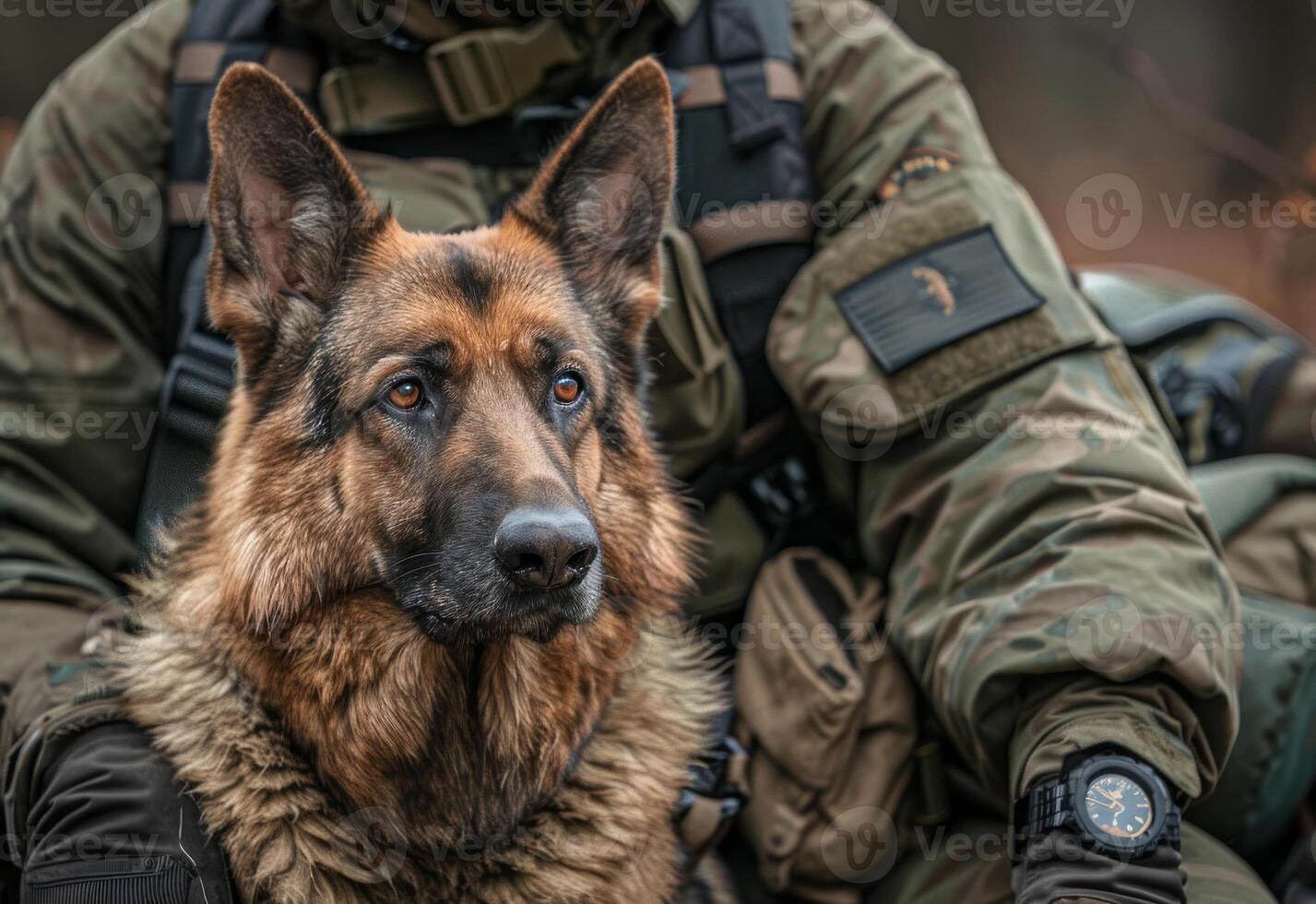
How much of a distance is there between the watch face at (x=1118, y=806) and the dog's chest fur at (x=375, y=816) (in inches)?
32.5

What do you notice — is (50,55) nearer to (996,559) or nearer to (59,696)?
(59,696)

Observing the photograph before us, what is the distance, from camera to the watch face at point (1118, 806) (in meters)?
2.08

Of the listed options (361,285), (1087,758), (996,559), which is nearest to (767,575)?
(996,559)

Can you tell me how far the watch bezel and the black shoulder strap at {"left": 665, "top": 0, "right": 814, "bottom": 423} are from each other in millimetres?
1219

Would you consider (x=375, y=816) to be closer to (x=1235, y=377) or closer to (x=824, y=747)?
(x=824, y=747)

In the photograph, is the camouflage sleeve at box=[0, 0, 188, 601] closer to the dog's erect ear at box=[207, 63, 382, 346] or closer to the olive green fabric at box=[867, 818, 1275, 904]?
the dog's erect ear at box=[207, 63, 382, 346]

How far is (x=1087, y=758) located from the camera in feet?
7.07

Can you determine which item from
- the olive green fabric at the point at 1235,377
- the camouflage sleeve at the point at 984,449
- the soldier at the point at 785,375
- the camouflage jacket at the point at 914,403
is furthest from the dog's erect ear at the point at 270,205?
the olive green fabric at the point at 1235,377

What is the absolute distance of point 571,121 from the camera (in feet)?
9.38

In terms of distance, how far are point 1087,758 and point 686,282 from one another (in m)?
1.38

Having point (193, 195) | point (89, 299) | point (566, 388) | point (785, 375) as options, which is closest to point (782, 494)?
point (785, 375)

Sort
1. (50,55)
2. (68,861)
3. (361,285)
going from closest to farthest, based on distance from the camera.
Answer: (68,861) < (361,285) < (50,55)

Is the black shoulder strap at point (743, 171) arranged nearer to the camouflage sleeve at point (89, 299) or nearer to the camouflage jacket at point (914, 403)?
the camouflage jacket at point (914, 403)

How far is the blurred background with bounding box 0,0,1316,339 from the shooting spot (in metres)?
7.42
